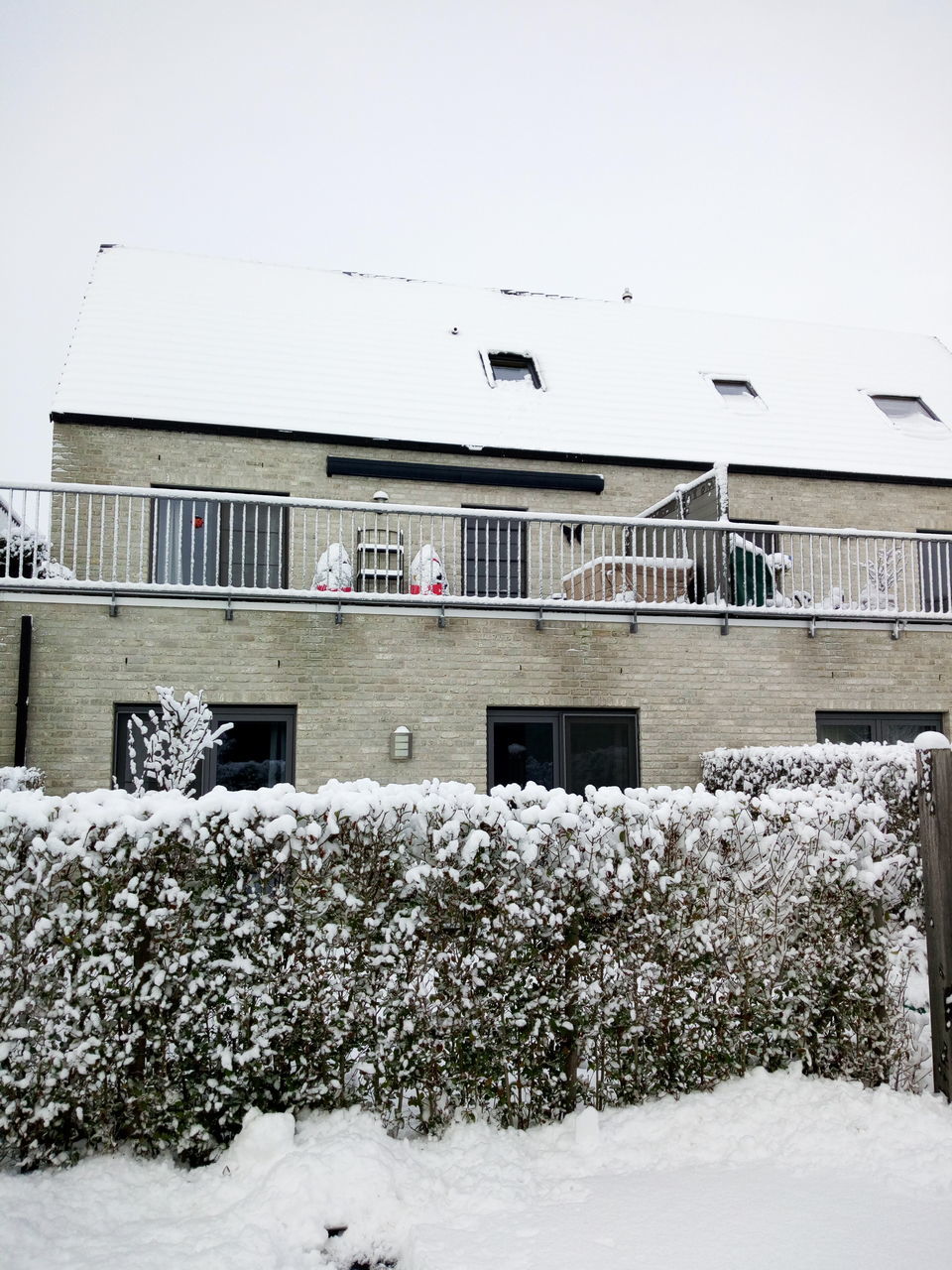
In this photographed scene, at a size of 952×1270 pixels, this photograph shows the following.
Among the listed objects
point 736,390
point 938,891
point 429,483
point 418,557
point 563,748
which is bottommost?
point 938,891

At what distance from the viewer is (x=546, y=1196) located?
3193 mm

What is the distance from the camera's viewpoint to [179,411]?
11516 millimetres

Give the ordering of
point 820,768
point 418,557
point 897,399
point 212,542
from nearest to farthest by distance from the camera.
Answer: point 820,768 < point 418,557 < point 212,542 < point 897,399

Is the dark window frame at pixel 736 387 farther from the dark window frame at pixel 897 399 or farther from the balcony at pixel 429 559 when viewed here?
the balcony at pixel 429 559

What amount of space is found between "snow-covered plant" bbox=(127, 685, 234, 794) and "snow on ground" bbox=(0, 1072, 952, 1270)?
3.99 m

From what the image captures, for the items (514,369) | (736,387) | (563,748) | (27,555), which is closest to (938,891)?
(563,748)

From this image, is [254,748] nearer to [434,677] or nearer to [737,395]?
[434,677]

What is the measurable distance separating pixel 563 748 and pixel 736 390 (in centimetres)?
871

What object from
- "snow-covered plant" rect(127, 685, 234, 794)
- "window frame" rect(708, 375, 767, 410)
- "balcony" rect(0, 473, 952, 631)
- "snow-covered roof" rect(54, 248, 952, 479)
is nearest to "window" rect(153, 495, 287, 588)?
"balcony" rect(0, 473, 952, 631)

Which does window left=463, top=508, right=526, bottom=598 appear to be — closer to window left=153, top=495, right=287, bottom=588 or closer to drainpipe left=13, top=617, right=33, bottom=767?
window left=153, top=495, right=287, bottom=588

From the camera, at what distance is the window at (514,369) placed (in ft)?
46.0

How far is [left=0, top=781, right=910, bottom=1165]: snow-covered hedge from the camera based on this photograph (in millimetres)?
3334

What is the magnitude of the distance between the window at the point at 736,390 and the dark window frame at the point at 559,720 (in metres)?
7.64

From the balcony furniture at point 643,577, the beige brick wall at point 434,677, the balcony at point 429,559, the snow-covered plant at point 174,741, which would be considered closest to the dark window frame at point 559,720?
the beige brick wall at point 434,677
